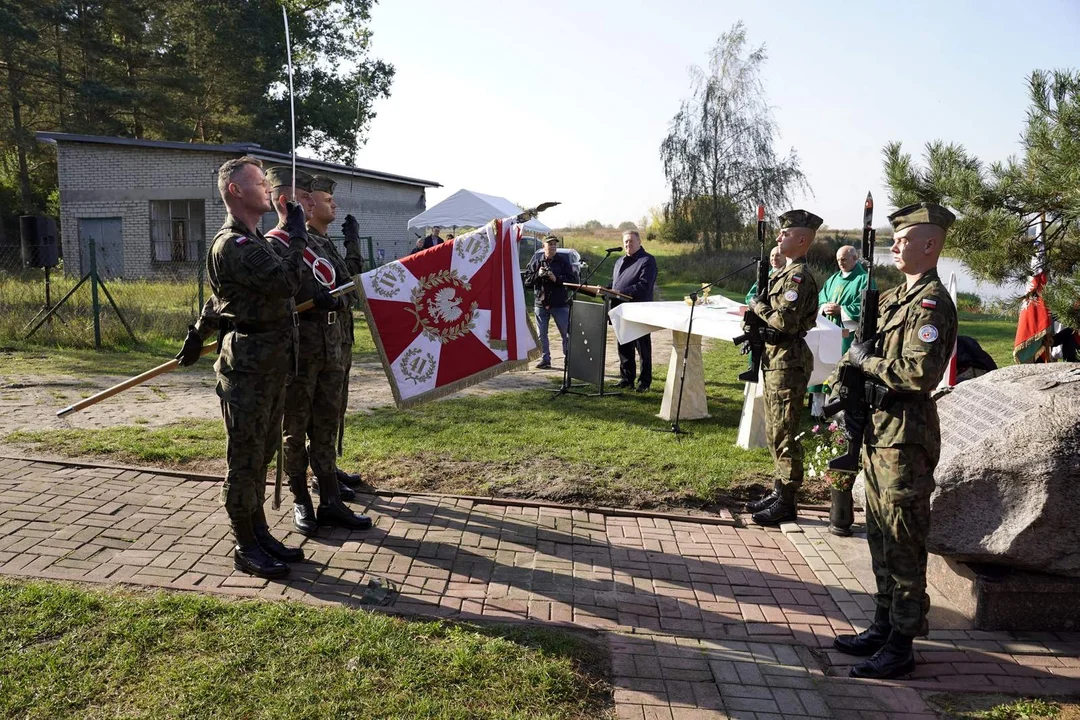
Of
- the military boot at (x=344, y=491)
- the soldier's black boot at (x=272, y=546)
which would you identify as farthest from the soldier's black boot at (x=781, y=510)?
the soldier's black boot at (x=272, y=546)

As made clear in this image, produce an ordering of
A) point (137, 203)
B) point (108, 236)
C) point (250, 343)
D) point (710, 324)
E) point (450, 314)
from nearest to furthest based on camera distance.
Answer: point (250, 343) < point (450, 314) < point (710, 324) < point (137, 203) < point (108, 236)

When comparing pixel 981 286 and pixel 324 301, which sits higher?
pixel 981 286

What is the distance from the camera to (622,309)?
9617 millimetres

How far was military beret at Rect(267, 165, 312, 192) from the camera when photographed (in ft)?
17.9

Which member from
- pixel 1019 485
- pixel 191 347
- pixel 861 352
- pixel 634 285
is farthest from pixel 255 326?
pixel 634 285

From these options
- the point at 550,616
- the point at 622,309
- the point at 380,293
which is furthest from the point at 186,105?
the point at 550,616

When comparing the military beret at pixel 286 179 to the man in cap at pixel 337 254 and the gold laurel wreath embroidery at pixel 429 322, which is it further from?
the gold laurel wreath embroidery at pixel 429 322

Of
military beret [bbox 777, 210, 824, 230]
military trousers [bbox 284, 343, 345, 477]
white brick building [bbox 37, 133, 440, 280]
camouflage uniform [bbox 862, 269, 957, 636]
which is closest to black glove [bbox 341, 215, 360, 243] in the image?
military trousers [bbox 284, 343, 345, 477]

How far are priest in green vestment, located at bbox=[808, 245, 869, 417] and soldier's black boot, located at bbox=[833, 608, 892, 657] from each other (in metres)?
4.29

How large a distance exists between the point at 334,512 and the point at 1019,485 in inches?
163

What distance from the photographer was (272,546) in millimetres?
4879

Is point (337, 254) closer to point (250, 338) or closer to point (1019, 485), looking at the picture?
point (250, 338)

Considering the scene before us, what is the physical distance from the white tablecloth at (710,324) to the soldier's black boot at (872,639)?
3770 mm

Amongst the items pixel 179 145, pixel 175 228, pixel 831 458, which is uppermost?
pixel 179 145
